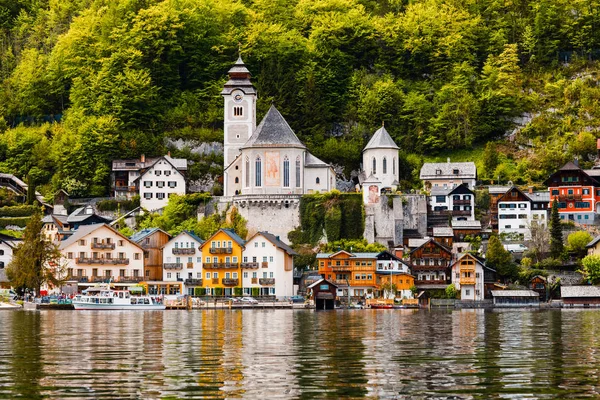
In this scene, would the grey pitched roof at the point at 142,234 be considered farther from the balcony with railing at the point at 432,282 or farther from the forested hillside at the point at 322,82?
the balcony with railing at the point at 432,282

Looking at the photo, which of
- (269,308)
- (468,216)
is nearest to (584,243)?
(468,216)

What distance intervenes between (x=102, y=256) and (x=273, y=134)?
19.1 metres

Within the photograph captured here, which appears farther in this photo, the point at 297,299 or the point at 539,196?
the point at 539,196

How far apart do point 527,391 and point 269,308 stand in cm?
5695

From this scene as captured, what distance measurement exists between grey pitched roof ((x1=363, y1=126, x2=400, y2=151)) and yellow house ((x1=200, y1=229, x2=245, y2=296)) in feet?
66.2

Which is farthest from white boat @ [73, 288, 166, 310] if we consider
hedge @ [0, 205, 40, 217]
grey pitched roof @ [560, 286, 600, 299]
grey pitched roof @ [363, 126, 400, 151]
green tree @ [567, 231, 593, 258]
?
green tree @ [567, 231, 593, 258]

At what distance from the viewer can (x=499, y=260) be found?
91125mm

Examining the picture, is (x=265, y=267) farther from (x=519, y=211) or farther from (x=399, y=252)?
(x=519, y=211)

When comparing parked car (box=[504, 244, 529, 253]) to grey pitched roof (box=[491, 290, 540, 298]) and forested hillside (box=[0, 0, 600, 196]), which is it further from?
forested hillside (box=[0, 0, 600, 196])

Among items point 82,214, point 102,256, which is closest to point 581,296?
point 102,256

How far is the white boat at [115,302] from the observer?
83250 mm

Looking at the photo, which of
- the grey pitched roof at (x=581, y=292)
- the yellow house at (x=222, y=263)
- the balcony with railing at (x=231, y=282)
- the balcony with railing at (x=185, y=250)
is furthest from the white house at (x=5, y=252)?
the grey pitched roof at (x=581, y=292)

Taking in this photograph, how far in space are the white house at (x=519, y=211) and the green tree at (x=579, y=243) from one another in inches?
192

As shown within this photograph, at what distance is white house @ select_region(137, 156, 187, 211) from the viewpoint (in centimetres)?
10556
